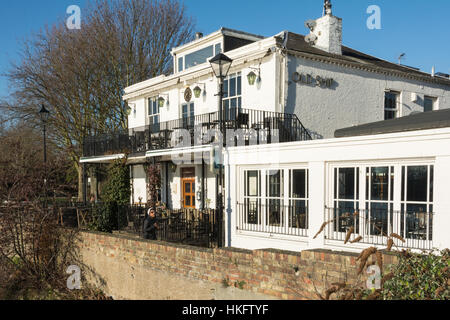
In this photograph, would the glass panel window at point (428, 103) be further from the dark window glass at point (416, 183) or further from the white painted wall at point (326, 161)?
the dark window glass at point (416, 183)

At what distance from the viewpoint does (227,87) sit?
16453 mm

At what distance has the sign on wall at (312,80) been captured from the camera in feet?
48.3

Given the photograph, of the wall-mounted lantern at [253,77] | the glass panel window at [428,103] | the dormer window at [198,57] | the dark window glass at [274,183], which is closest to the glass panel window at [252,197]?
the dark window glass at [274,183]

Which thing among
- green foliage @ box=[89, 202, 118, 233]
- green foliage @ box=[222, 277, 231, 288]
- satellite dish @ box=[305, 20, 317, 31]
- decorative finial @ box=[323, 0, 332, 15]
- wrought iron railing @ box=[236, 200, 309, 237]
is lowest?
green foliage @ box=[222, 277, 231, 288]

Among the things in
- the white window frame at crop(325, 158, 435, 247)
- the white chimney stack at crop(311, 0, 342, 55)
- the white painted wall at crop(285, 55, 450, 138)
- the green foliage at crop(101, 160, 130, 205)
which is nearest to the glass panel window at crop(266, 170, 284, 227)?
the white window frame at crop(325, 158, 435, 247)

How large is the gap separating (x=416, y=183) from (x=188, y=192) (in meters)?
11.5

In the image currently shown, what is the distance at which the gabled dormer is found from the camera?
17578 mm

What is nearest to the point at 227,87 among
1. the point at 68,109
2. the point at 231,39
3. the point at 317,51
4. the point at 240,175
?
the point at 231,39

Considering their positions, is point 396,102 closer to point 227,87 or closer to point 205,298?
point 227,87

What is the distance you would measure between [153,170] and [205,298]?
954cm

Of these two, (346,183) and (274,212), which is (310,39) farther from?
(346,183)

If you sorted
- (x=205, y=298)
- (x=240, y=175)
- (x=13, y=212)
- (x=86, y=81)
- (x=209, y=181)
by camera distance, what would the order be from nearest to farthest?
(x=205, y=298)
(x=240, y=175)
(x=13, y=212)
(x=209, y=181)
(x=86, y=81)

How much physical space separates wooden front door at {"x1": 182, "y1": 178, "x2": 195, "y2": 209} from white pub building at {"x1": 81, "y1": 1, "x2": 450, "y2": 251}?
0.16 feet

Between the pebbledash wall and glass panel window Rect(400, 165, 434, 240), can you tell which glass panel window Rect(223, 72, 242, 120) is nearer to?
the pebbledash wall
